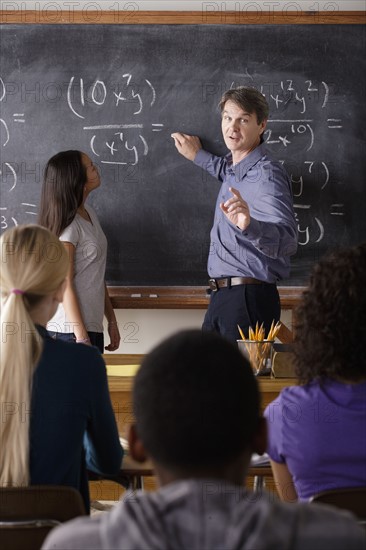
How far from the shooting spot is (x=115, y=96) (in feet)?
14.2

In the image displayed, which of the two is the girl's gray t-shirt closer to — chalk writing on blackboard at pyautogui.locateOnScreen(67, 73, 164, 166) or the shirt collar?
chalk writing on blackboard at pyautogui.locateOnScreen(67, 73, 164, 166)

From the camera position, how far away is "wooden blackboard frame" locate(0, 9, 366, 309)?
4.25 m

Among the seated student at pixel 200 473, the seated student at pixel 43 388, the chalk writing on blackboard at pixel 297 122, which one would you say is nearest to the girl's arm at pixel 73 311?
the chalk writing on blackboard at pixel 297 122

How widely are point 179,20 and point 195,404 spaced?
369 cm

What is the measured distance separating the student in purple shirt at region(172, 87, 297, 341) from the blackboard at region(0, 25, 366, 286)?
410 mm

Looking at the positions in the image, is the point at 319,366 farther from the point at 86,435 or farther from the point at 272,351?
the point at 272,351

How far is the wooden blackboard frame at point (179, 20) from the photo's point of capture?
4250 mm

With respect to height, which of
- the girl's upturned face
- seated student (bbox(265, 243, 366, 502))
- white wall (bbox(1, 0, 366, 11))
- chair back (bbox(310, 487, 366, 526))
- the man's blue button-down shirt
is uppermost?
white wall (bbox(1, 0, 366, 11))

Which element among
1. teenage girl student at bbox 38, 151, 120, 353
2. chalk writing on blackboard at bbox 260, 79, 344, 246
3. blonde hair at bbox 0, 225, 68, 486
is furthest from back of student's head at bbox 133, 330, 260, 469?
chalk writing on blackboard at bbox 260, 79, 344, 246

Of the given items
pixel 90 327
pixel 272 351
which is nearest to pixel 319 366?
pixel 272 351

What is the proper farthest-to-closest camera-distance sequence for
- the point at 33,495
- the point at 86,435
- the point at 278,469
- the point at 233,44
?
the point at 233,44 → the point at 86,435 → the point at 278,469 → the point at 33,495

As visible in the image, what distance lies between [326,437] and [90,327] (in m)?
2.30

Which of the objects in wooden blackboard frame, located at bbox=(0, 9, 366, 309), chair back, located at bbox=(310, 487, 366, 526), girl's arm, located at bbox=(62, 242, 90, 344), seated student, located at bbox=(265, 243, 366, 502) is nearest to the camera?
chair back, located at bbox=(310, 487, 366, 526)

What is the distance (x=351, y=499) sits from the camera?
1424mm
